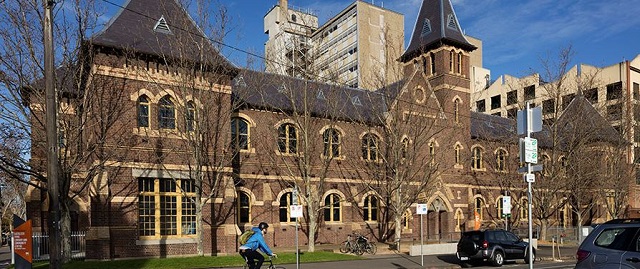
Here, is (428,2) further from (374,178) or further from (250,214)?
(250,214)

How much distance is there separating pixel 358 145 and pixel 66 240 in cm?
1745

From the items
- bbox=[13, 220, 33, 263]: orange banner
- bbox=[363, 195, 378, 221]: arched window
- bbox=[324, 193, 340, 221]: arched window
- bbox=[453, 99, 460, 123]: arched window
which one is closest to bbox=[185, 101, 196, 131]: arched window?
bbox=[13, 220, 33, 263]: orange banner

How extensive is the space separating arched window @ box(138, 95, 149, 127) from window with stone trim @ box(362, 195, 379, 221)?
1531 centimetres

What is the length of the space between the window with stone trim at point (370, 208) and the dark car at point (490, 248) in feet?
38.8

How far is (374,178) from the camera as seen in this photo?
1157 inches

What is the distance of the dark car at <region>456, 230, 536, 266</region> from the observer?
20188 millimetres

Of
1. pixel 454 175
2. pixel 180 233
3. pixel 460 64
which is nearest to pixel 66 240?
pixel 180 233

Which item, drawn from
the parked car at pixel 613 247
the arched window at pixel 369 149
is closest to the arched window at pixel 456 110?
the arched window at pixel 369 149

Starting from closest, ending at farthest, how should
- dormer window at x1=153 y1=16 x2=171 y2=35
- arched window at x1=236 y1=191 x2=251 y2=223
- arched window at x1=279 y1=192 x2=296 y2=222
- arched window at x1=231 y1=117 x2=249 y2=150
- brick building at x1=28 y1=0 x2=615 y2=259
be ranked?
1. brick building at x1=28 y1=0 x2=615 y2=259
2. dormer window at x1=153 y1=16 x2=171 y2=35
3. arched window at x1=231 y1=117 x2=249 y2=150
4. arched window at x1=236 y1=191 x2=251 y2=223
5. arched window at x1=279 y1=192 x2=296 y2=222

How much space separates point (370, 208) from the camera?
33031 mm

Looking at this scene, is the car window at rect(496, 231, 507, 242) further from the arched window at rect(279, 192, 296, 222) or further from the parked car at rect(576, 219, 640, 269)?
the parked car at rect(576, 219, 640, 269)

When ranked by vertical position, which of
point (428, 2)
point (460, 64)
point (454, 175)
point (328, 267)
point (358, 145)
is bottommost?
point (328, 267)

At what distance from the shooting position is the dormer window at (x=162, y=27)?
23.6 m

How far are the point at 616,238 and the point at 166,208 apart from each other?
1866 centimetres
